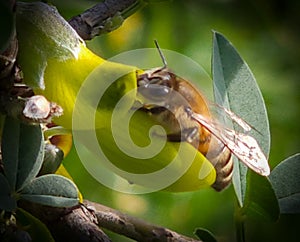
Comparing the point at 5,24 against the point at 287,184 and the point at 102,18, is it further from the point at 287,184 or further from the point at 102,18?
the point at 287,184

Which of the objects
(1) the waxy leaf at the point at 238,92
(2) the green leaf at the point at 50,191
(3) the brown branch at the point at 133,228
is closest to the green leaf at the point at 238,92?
(1) the waxy leaf at the point at 238,92

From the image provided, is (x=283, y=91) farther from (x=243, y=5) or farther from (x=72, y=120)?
(x=72, y=120)

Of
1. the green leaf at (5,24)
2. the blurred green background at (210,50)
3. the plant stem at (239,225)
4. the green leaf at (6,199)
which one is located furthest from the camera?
the blurred green background at (210,50)

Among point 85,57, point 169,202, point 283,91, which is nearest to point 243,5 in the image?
point 283,91

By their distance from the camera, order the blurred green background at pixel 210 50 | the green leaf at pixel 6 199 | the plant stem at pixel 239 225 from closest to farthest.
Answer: the green leaf at pixel 6 199
the plant stem at pixel 239 225
the blurred green background at pixel 210 50

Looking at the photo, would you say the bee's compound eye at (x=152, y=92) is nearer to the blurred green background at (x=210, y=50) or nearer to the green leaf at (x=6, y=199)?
the green leaf at (x=6, y=199)

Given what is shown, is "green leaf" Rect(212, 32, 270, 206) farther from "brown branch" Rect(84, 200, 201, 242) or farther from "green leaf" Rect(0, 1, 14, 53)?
"green leaf" Rect(0, 1, 14, 53)
